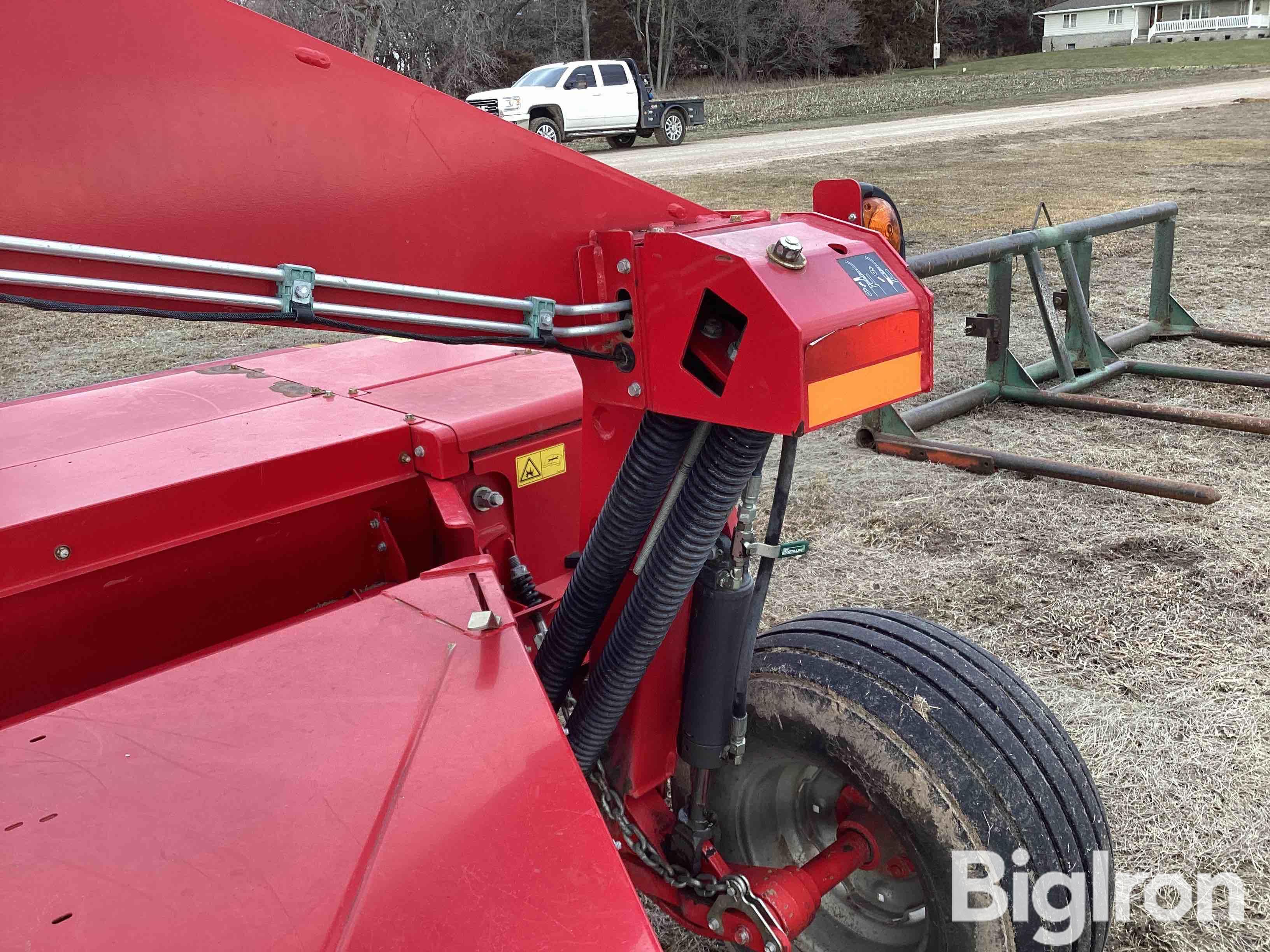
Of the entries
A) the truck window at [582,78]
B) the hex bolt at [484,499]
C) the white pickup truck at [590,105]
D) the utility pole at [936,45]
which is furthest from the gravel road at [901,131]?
the utility pole at [936,45]

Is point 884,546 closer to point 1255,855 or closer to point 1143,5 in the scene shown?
point 1255,855

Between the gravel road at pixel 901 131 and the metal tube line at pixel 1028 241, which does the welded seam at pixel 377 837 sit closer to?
the metal tube line at pixel 1028 241

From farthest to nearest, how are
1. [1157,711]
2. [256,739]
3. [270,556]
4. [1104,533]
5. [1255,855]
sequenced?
[1104,533] < [1157,711] < [1255,855] < [270,556] < [256,739]

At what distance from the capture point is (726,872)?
5.54 feet

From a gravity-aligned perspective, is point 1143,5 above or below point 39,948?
above

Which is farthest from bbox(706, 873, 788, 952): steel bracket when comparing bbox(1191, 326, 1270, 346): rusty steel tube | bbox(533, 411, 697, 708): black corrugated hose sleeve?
bbox(1191, 326, 1270, 346): rusty steel tube

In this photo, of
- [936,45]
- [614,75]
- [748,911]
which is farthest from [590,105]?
[936,45]

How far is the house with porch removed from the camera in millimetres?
59219

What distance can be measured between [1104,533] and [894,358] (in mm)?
2729

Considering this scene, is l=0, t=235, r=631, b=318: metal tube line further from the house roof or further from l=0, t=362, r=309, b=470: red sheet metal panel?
the house roof

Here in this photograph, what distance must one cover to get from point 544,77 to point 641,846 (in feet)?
60.4

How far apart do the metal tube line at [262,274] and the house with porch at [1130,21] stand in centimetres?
6411

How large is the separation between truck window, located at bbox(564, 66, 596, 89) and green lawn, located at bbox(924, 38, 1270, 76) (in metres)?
22.5

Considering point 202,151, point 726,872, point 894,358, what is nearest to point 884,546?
point 726,872
